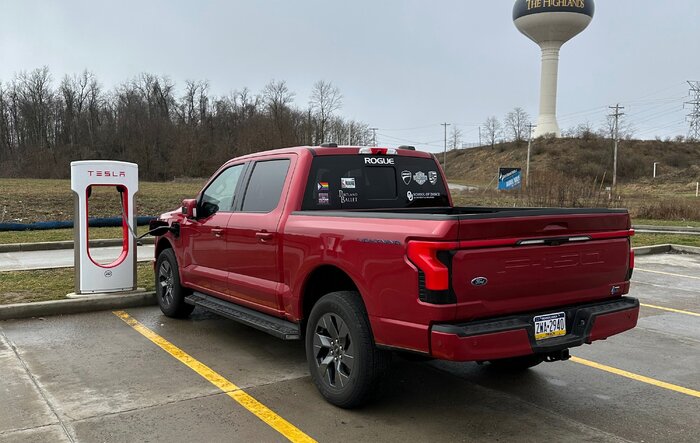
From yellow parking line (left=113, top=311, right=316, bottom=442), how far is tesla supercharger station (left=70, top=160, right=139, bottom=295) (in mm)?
1414

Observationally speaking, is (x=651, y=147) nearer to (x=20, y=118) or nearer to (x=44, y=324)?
(x=20, y=118)

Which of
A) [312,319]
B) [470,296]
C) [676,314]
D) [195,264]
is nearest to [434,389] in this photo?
[312,319]

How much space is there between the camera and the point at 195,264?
6434mm

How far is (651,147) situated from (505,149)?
2461cm

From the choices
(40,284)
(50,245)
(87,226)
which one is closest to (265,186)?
(87,226)

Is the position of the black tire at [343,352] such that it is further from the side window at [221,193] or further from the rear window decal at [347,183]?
the side window at [221,193]

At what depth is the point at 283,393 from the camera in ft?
15.1

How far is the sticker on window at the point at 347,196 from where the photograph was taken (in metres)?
5.24

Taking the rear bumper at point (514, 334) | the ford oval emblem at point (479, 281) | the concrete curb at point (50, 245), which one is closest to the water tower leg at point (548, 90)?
the concrete curb at point (50, 245)

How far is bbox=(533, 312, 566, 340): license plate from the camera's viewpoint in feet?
12.6

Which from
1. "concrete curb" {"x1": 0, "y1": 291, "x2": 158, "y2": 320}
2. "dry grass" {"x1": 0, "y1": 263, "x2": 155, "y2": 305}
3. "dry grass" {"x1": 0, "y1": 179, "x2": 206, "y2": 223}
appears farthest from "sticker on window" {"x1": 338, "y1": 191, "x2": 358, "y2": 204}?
"dry grass" {"x1": 0, "y1": 179, "x2": 206, "y2": 223}

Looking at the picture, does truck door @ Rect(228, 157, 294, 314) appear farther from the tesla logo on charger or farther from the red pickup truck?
the tesla logo on charger

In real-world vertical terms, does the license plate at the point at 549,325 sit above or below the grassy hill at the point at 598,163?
below

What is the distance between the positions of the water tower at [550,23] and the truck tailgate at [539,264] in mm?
77680
